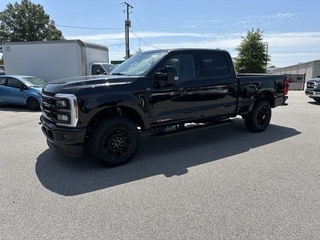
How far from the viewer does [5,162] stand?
15.3 feet

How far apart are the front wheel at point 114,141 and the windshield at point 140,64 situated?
106cm

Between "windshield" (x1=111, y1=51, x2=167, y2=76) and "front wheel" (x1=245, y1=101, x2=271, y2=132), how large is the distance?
3070mm

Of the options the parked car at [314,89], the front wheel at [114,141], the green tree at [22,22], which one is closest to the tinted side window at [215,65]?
the front wheel at [114,141]

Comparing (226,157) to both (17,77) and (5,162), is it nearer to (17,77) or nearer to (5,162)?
(5,162)

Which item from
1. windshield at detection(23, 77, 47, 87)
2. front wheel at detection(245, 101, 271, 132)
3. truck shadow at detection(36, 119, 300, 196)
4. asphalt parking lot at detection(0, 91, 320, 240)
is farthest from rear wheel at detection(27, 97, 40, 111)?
front wheel at detection(245, 101, 271, 132)

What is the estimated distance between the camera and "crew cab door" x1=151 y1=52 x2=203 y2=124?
4.76m

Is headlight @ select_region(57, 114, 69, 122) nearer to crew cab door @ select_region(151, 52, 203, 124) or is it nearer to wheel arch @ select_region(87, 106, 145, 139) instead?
wheel arch @ select_region(87, 106, 145, 139)

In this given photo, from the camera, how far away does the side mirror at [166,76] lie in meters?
4.54

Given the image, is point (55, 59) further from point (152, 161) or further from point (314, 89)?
point (314, 89)

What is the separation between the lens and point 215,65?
18.7 ft

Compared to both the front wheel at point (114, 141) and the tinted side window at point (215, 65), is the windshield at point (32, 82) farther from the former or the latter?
the tinted side window at point (215, 65)

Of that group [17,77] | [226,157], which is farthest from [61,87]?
[17,77]

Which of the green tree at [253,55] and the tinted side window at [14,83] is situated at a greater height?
the green tree at [253,55]

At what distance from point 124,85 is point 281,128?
5060 mm
